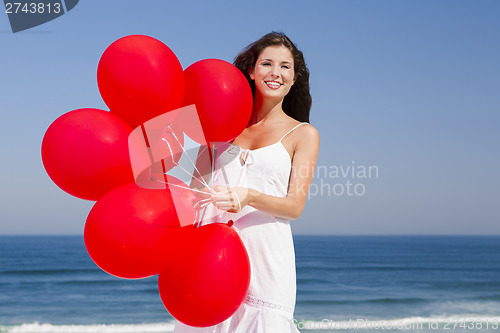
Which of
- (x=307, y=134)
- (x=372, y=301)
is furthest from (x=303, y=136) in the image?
(x=372, y=301)

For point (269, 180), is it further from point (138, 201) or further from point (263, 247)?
point (138, 201)

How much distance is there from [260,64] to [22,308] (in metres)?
14.2

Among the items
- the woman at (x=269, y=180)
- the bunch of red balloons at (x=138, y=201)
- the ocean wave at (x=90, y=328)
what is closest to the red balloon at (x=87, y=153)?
the bunch of red balloons at (x=138, y=201)

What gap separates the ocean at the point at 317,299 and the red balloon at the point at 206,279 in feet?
31.0

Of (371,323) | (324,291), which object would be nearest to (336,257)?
(324,291)

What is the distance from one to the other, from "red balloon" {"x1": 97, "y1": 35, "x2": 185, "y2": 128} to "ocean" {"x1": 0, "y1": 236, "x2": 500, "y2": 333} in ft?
31.9

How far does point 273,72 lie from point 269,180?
2.03 feet

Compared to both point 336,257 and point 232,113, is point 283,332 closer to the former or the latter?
point 232,113

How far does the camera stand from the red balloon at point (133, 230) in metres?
2.23

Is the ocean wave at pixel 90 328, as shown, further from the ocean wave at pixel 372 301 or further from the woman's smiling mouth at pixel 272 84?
the woman's smiling mouth at pixel 272 84

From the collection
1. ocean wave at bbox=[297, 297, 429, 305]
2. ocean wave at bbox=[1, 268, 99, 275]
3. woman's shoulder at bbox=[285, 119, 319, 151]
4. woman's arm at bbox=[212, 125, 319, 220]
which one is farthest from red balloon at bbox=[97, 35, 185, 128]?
ocean wave at bbox=[1, 268, 99, 275]

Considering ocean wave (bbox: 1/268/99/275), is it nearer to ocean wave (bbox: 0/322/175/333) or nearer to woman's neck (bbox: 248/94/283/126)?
ocean wave (bbox: 0/322/175/333)

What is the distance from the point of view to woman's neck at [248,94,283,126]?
314 cm

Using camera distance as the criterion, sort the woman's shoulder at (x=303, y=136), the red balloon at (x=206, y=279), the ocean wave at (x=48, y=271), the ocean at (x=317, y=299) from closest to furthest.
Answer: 1. the red balloon at (x=206, y=279)
2. the woman's shoulder at (x=303, y=136)
3. the ocean at (x=317, y=299)
4. the ocean wave at (x=48, y=271)
